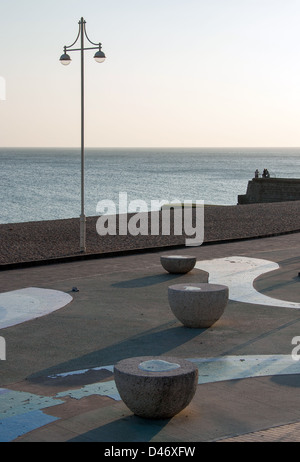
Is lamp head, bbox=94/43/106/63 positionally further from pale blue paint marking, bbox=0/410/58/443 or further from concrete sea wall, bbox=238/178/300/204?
concrete sea wall, bbox=238/178/300/204

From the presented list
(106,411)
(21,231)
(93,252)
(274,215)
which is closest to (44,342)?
(106,411)

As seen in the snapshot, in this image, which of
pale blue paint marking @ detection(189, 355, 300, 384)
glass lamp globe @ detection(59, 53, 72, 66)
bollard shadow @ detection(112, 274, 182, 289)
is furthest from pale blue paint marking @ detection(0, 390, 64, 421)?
glass lamp globe @ detection(59, 53, 72, 66)

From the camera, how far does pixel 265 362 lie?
344 inches

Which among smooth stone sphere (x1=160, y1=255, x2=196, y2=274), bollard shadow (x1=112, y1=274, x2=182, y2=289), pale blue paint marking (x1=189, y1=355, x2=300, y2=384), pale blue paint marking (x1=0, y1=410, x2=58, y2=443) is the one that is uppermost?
smooth stone sphere (x1=160, y1=255, x2=196, y2=274)

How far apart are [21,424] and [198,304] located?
435 cm

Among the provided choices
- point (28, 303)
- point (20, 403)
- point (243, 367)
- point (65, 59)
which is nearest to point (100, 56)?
point (65, 59)

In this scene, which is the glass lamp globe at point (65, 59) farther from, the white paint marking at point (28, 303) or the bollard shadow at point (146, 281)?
the white paint marking at point (28, 303)

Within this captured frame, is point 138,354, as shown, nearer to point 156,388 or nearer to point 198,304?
point 198,304

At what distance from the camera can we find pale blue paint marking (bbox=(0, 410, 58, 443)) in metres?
6.29

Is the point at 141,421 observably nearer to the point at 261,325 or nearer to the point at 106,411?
the point at 106,411

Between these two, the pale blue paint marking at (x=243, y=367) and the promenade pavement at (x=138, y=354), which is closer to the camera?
the promenade pavement at (x=138, y=354)

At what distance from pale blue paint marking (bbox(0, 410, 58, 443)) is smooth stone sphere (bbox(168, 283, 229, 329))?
12.7ft

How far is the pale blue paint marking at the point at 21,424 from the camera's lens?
629 cm

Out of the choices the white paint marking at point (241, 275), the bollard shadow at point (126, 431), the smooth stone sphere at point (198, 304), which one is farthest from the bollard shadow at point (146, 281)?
the bollard shadow at point (126, 431)
